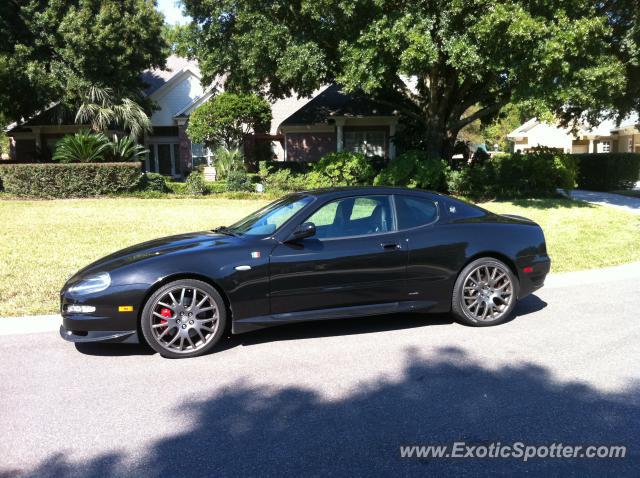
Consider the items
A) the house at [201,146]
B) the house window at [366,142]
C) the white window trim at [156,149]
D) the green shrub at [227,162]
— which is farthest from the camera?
the white window trim at [156,149]

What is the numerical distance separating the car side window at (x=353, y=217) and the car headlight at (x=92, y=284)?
193 centimetres

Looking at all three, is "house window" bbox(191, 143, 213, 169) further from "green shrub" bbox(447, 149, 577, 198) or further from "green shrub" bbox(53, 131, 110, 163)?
"green shrub" bbox(447, 149, 577, 198)

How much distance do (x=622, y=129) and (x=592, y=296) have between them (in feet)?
116

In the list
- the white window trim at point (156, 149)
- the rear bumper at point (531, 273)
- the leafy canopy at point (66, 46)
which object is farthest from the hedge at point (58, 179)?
the rear bumper at point (531, 273)

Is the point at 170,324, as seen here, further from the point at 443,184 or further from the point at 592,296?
the point at 443,184

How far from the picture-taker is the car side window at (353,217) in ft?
17.6

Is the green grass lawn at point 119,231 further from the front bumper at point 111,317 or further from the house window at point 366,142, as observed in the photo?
the house window at point 366,142

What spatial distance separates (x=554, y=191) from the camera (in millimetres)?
18141

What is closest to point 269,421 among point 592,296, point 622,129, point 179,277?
point 179,277

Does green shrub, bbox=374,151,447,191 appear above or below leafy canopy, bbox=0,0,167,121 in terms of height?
below

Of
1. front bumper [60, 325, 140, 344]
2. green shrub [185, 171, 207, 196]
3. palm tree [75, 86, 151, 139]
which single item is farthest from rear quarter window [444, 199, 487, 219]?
palm tree [75, 86, 151, 139]

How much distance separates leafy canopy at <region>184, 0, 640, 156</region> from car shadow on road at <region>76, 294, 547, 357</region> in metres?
→ 9.04

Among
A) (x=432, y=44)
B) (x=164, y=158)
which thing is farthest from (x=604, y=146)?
(x=432, y=44)

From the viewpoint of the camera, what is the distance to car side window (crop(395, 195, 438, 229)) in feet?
18.3
